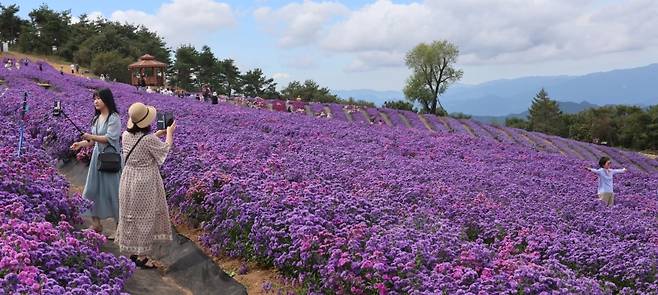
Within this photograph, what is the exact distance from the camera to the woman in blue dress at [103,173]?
338 inches

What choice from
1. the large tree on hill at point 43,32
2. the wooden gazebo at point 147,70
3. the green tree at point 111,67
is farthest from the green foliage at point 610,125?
the large tree on hill at point 43,32

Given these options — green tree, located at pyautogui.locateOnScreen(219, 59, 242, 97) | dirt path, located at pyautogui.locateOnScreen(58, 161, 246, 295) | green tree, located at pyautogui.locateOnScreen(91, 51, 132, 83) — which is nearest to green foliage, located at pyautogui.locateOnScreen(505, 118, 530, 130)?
green tree, located at pyautogui.locateOnScreen(219, 59, 242, 97)

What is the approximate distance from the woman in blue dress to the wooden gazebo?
147 ft

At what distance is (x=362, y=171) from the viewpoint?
12516 millimetres

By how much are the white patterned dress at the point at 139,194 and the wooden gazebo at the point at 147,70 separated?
46.0m

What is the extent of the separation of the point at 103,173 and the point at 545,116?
9668cm

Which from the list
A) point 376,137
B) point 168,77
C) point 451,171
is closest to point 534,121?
point 168,77

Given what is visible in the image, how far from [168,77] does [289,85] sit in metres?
19.1

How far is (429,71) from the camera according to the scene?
83.8m

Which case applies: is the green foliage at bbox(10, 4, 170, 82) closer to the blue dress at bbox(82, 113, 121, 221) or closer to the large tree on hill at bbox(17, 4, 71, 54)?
the large tree on hill at bbox(17, 4, 71, 54)

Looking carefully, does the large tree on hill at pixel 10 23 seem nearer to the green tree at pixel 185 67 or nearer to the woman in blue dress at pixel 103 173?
the green tree at pixel 185 67

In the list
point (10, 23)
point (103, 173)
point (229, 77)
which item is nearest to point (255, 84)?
→ point (229, 77)

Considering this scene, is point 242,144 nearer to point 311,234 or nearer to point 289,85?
point 311,234

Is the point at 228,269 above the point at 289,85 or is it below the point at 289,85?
below
